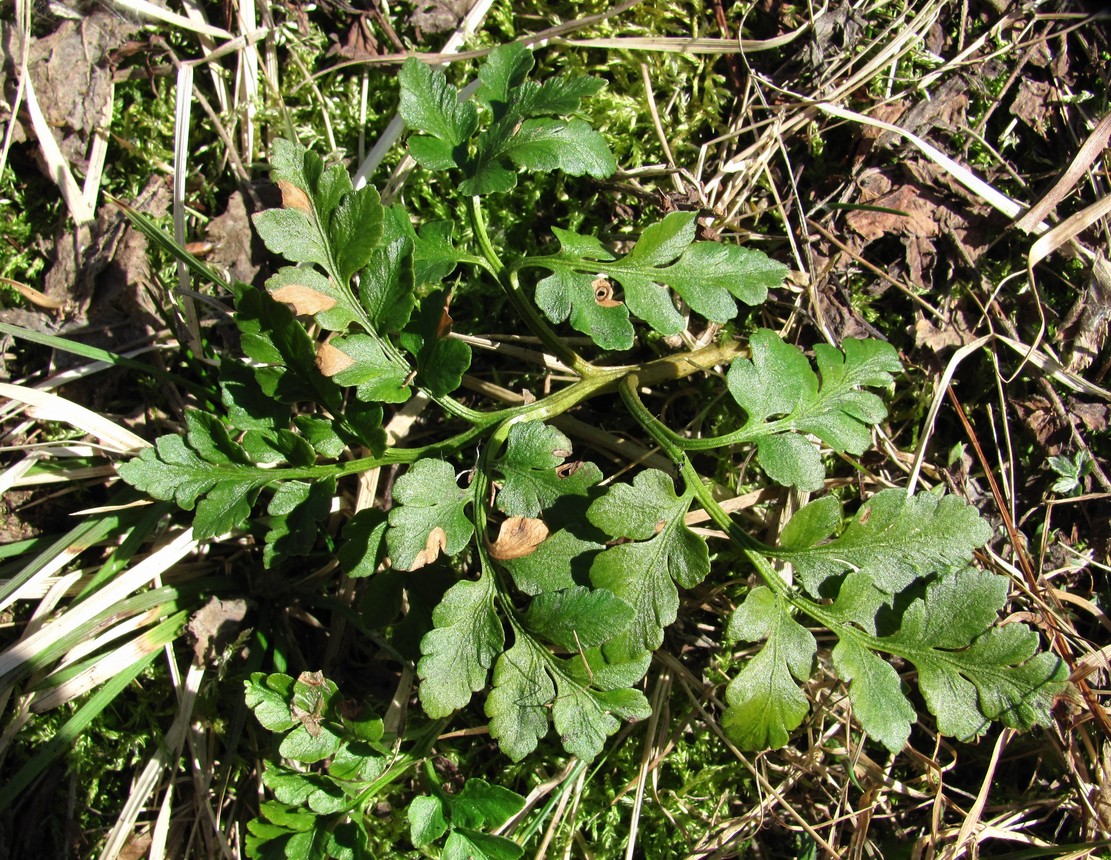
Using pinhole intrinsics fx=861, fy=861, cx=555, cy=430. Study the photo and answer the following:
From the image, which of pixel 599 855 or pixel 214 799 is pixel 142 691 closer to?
pixel 214 799

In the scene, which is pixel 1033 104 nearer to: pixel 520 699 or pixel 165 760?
pixel 520 699

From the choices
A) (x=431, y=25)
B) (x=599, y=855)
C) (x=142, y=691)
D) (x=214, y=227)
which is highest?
(x=431, y=25)

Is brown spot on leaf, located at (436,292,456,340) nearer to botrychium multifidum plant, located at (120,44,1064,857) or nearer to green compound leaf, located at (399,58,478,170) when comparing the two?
botrychium multifidum plant, located at (120,44,1064,857)

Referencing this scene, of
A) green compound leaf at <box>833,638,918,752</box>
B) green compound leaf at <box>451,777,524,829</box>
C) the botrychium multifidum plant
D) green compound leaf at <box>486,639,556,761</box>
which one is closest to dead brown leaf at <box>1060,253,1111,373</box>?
the botrychium multifidum plant

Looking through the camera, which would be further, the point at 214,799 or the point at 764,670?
the point at 214,799

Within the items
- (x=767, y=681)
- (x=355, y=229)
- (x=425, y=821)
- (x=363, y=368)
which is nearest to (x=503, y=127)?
(x=355, y=229)

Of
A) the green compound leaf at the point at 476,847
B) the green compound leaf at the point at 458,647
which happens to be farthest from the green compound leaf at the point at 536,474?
the green compound leaf at the point at 476,847

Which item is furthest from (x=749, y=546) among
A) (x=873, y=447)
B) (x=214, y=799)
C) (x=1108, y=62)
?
(x=1108, y=62)
